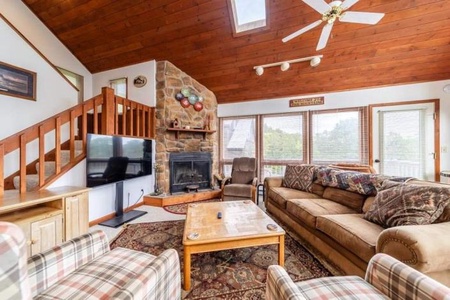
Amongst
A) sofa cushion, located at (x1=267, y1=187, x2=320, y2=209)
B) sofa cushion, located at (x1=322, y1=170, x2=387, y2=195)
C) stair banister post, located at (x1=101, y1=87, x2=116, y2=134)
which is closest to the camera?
sofa cushion, located at (x1=322, y1=170, x2=387, y2=195)

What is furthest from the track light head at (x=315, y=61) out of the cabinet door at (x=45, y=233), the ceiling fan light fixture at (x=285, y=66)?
the cabinet door at (x=45, y=233)

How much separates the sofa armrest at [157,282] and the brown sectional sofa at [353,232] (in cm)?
142

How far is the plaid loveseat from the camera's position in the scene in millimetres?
1024

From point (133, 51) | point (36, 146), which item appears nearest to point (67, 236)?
point (36, 146)

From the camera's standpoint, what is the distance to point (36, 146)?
3.52 metres

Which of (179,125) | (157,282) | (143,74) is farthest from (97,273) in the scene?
(143,74)

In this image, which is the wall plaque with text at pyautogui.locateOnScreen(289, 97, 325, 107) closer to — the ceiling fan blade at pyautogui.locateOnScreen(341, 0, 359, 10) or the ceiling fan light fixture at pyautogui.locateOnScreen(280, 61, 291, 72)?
the ceiling fan light fixture at pyautogui.locateOnScreen(280, 61, 291, 72)

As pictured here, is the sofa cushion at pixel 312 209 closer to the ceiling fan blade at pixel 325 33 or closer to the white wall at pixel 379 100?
the ceiling fan blade at pixel 325 33

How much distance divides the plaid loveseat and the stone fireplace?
3.04m

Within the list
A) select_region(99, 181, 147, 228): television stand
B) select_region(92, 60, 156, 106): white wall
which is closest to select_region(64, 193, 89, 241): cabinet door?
select_region(99, 181, 147, 228): television stand

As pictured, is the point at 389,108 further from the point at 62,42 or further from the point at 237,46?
the point at 62,42

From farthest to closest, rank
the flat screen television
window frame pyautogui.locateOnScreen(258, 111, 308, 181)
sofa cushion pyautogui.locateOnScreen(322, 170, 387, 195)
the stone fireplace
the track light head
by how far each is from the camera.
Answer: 1. window frame pyautogui.locateOnScreen(258, 111, 308, 181)
2. the stone fireplace
3. the track light head
4. the flat screen television
5. sofa cushion pyautogui.locateOnScreen(322, 170, 387, 195)

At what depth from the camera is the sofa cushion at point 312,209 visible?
233 cm

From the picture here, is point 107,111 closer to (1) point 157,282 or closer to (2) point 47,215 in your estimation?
(2) point 47,215
